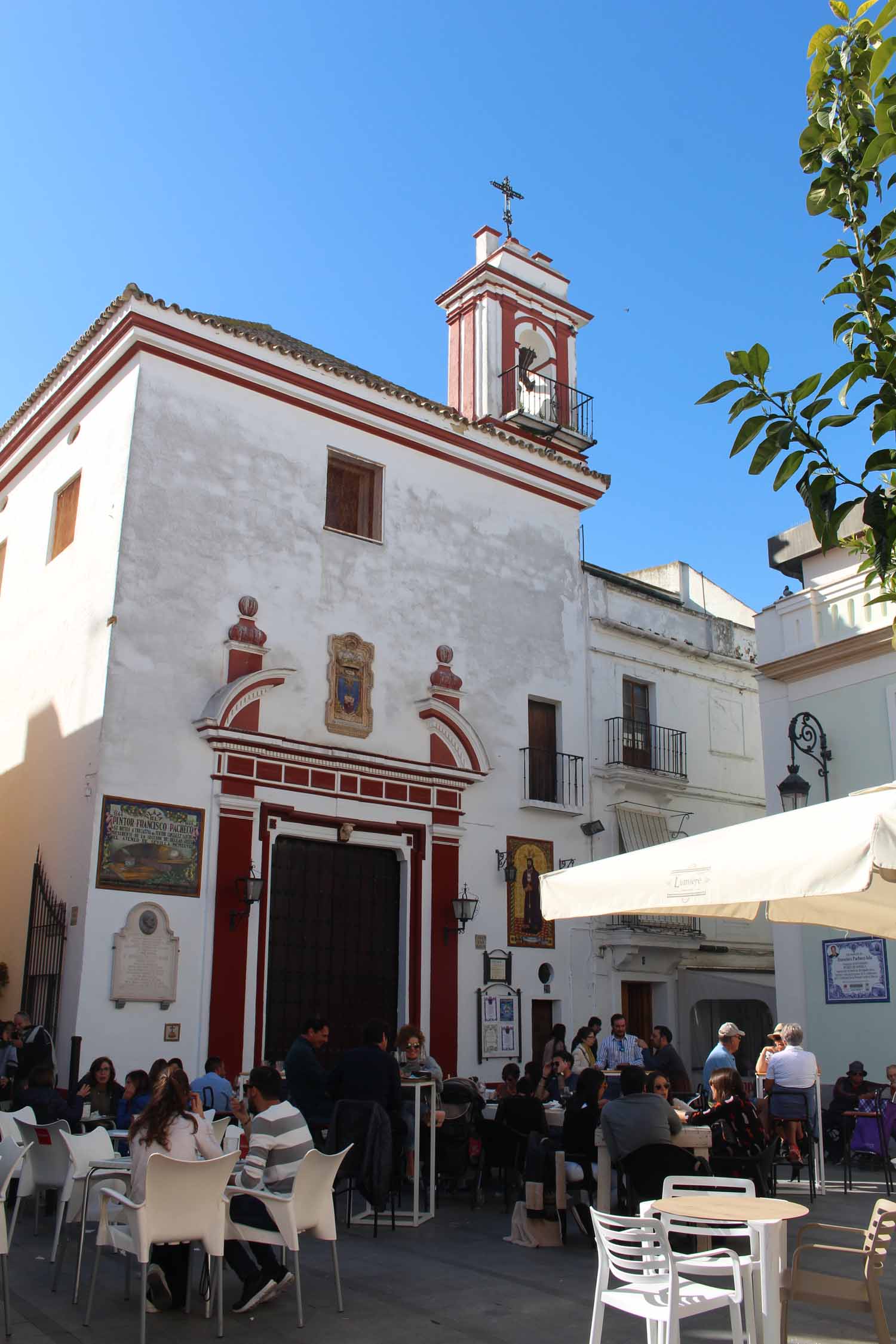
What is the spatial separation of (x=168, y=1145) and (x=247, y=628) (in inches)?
379

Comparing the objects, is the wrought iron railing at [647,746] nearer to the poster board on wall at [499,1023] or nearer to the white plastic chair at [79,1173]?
the poster board on wall at [499,1023]

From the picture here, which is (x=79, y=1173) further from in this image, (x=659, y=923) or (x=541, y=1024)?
(x=659, y=923)

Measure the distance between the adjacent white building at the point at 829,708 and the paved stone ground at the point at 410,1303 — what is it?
5.66 m

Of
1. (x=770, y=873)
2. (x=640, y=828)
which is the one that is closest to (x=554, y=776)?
(x=640, y=828)

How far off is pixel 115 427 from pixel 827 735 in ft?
33.0

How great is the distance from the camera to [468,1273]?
7566mm

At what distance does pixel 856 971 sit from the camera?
14.0 meters

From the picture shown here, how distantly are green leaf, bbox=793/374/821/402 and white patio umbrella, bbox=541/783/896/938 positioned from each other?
287 cm

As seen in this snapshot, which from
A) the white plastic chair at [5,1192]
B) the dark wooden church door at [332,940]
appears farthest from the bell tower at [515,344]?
the white plastic chair at [5,1192]

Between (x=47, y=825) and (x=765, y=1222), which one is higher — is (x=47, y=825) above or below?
above

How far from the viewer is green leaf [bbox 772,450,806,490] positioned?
3.39 meters

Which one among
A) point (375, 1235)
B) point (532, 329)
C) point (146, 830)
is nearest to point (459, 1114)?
point (375, 1235)

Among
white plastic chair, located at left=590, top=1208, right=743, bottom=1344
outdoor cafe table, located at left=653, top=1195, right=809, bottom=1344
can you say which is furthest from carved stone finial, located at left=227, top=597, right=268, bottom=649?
white plastic chair, located at left=590, top=1208, right=743, bottom=1344

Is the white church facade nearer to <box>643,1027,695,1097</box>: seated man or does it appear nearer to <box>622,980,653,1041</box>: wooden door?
<box>622,980,653,1041</box>: wooden door
